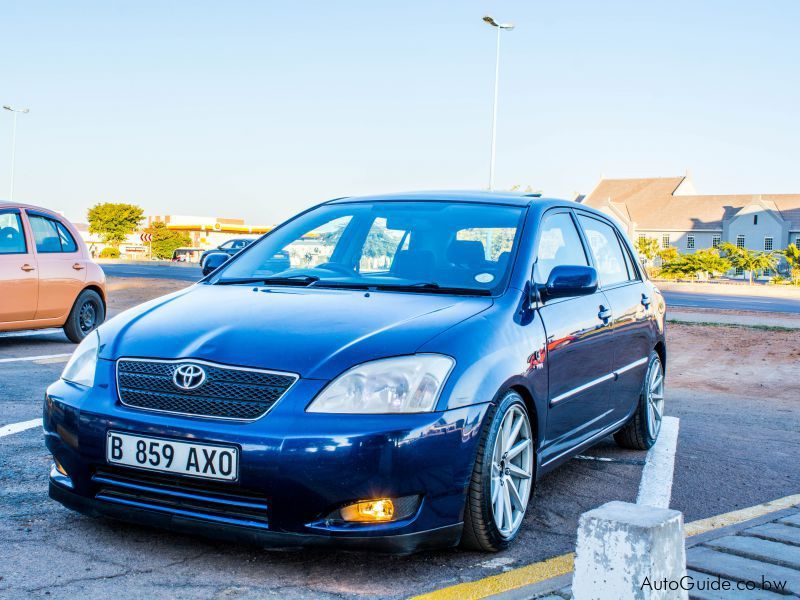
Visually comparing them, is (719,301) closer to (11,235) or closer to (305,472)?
(11,235)

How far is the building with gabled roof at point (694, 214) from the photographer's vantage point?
277 feet

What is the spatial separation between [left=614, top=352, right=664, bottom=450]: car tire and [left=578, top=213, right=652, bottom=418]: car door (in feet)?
0.54

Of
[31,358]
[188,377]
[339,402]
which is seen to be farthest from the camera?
[31,358]

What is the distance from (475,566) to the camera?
373 cm

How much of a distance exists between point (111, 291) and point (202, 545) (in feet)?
66.0

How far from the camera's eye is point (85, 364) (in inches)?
155

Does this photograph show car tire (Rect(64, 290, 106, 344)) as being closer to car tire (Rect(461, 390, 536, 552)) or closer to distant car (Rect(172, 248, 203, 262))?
car tire (Rect(461, 390, 536, 552))

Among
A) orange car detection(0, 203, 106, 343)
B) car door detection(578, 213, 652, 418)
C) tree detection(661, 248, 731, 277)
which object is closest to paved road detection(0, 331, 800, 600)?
car door detection(578, 213, 652, 418)

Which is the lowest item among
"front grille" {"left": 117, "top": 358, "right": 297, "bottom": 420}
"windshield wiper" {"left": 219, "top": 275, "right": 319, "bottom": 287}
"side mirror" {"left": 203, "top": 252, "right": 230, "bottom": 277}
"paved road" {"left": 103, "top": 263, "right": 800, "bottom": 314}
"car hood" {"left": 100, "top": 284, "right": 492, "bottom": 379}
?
"paved road" {"left": 103, "top": 263, "right": 800, "bottom": 314}

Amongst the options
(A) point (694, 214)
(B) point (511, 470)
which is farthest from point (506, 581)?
(A) point (694, 214)

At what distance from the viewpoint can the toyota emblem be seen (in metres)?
3.53

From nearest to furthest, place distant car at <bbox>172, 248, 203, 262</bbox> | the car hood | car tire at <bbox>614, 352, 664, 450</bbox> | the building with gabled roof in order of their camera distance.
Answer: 1. the car hood
2. car tire at <bbox>614, 352, 664, 450</bbox>
3. distant car at <bbox>172, 248, 203, 262</bbox>
4. the building with gabled roof

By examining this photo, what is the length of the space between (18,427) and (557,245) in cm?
365

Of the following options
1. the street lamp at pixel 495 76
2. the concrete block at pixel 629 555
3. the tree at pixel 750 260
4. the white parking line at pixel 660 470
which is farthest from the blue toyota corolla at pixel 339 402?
the tree at pixel 750 260
